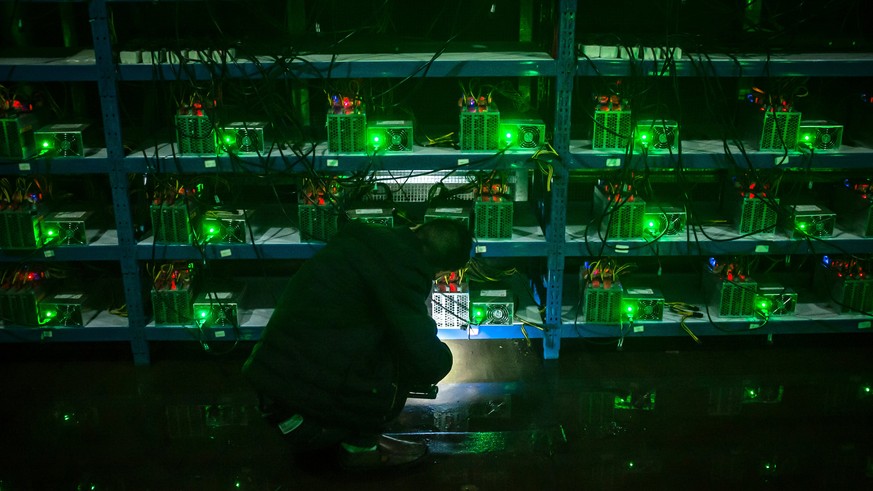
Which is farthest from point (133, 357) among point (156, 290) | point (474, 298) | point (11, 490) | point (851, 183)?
point (851, 183)

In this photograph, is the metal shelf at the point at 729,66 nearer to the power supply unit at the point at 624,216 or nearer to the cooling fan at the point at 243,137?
the power supply unit at the point at 624,216

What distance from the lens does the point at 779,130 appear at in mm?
4129

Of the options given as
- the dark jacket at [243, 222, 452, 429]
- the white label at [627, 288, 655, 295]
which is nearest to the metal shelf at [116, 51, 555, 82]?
the dark jacket at [243, 222, 452, 429]

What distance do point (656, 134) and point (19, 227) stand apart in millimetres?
3254

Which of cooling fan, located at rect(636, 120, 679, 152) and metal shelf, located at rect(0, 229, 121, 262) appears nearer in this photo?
cooling fan, located at rect(636, 120, 679, 152)

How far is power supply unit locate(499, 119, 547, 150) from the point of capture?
411 cm

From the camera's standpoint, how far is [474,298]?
14.5ft

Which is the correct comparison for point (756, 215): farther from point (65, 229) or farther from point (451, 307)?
point (65, 229)

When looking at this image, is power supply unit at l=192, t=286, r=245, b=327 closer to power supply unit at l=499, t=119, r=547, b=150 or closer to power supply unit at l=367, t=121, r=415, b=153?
power supply unit at l=367, t=121, r=415, b=153

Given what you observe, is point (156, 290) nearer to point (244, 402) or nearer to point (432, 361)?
point (244, 402)

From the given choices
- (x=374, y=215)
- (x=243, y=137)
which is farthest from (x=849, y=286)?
(x=243, y=137)

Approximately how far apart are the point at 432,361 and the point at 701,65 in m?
1.96

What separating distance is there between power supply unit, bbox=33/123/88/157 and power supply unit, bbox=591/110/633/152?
2570 mm

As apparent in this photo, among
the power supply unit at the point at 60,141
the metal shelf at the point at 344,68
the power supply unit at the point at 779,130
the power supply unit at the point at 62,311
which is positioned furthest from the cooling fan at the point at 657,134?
the power supply unit at the point at 62,311
